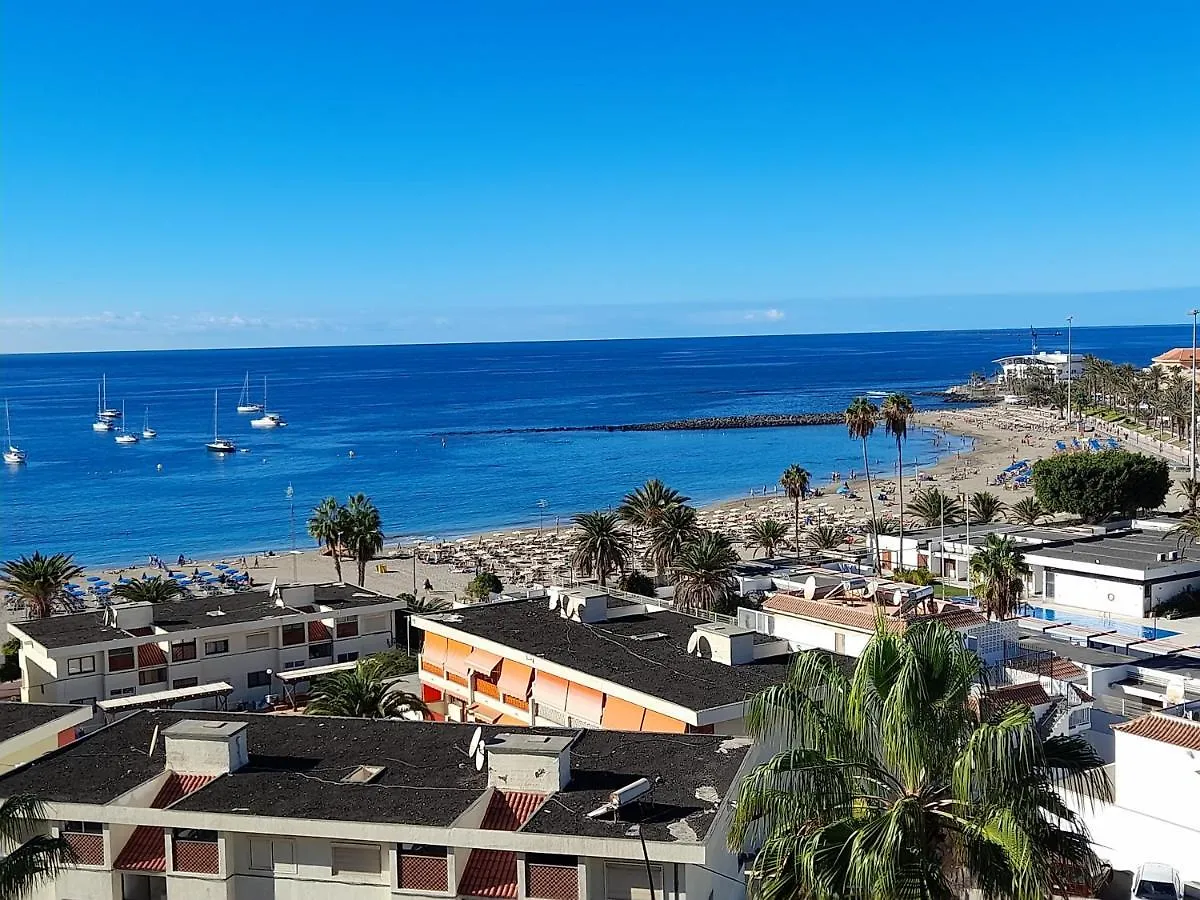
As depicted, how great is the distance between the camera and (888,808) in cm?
1145

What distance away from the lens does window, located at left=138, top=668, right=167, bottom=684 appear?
36906 millimetres

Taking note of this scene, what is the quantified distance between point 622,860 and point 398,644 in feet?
91.1

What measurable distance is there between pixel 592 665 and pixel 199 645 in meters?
16.4

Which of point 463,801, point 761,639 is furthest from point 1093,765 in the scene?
point 761,639

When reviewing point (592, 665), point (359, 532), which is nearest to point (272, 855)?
point (592, 665)

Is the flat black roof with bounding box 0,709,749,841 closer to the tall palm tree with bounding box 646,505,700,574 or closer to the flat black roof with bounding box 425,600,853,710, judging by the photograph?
the flat black roof with bounding box 425,600,853,710

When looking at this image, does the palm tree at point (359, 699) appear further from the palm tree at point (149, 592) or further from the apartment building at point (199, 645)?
the palm tree at point (149, 592)

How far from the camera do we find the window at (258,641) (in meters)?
39.3

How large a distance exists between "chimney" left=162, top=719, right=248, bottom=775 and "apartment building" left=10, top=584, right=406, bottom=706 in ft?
50.8

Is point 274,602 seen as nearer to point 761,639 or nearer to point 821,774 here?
point 761,639


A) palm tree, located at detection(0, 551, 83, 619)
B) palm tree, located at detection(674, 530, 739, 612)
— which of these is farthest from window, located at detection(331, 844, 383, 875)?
palm tree, located at detection(0, 551, 83, 619)

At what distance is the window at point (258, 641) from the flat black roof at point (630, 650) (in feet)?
28.9

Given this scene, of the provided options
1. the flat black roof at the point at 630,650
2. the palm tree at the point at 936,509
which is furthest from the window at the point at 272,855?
the palm tree at the point at 936,509

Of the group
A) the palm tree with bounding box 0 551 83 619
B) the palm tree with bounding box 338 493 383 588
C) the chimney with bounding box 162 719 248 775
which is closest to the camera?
the chimney with bounding box 162 719 248 775
